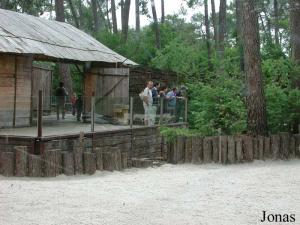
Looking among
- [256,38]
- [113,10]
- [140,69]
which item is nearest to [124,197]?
[256,38]

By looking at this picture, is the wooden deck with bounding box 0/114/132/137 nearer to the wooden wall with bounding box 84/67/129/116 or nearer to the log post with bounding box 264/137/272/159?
the wooden wall with bounding box 84/67/129/116

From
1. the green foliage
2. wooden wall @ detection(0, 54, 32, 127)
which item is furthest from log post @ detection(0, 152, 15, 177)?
the green foliage

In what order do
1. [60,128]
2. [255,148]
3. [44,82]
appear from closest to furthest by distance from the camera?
[255,148], [60,128], [44,82]

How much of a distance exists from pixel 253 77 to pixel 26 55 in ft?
22.8

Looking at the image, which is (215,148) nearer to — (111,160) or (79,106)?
(111,160)

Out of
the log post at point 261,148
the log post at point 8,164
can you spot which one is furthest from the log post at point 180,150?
the log post at point 8,164

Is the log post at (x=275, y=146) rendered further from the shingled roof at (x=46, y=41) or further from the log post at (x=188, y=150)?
the shingled roof at (x=46, y=41)

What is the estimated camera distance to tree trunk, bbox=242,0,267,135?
1581 cm

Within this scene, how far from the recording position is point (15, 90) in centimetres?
1678

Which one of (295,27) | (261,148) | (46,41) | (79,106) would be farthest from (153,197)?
(295,27)

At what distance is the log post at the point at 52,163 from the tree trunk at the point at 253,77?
6.24 metres

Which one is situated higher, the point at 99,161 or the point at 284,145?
the point at 284,145

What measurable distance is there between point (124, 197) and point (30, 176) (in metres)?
3.43

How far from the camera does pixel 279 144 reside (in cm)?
1545
